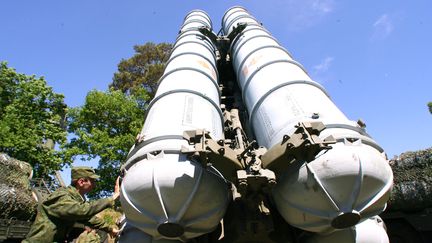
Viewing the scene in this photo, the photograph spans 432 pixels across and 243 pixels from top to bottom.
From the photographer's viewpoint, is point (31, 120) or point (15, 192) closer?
point (15, 192)

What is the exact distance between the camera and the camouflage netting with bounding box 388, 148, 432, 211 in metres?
5.93

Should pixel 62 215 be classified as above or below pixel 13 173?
below

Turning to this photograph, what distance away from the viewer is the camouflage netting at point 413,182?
593 centimetres

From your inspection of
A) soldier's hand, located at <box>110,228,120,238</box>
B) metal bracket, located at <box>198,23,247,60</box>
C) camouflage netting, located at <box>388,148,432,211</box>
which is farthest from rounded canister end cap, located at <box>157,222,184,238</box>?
camouflage netting, located at <box>388,148,432,211</box>

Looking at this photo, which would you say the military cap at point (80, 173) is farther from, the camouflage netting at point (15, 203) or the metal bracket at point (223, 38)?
the camouflage netting at point (15, 203)

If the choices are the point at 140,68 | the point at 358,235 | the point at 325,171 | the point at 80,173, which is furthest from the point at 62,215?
the point at 140,68

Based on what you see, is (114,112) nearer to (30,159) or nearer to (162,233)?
(30,159)

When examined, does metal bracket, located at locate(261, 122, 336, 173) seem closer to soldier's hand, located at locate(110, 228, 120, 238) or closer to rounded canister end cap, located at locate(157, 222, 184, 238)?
rounded canister end cap, located at locate(157, 222, 184, 238)

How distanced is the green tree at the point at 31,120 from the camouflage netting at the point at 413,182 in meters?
11.5

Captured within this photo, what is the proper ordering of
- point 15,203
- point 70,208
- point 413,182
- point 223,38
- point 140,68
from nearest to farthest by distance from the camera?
point 70,208, point 413,182, point 223,38, point 15,203, point 140,68

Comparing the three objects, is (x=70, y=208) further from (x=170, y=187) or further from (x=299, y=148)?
(x=299, y=148)

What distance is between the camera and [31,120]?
502 inches

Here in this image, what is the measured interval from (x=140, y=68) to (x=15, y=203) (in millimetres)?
10814

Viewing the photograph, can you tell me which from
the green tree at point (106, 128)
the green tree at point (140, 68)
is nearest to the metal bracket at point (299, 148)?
the green tree at point (106, 128)
